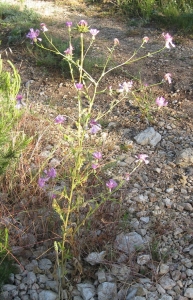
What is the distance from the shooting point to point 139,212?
2986mm

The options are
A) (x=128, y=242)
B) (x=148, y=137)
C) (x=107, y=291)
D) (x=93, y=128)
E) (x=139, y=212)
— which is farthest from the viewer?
(x=148, y=137)

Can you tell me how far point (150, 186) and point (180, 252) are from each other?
27.0 inches

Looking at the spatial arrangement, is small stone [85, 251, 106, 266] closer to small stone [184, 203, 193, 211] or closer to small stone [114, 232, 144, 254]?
small stone [114, 232, 144, 254]

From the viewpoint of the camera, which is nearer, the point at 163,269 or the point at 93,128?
the point at 93,128

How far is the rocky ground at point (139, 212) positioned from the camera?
8.17 ft

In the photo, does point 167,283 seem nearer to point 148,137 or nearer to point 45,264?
point 45,264

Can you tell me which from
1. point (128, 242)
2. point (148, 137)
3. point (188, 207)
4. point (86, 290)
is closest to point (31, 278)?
point (86, 290)

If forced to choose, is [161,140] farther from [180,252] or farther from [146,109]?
[180,252]

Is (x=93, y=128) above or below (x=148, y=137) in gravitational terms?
above

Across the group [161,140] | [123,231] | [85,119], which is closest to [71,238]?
[123,231]

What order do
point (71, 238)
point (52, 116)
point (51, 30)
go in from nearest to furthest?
point (71, 238)
point (52, 116)
point (51, 30)

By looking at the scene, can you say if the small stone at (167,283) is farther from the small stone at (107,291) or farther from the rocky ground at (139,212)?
the small stone at (107,291)

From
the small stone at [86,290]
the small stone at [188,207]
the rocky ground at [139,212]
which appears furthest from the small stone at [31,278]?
the small stone at [188,207]

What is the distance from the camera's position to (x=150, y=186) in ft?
10.7
